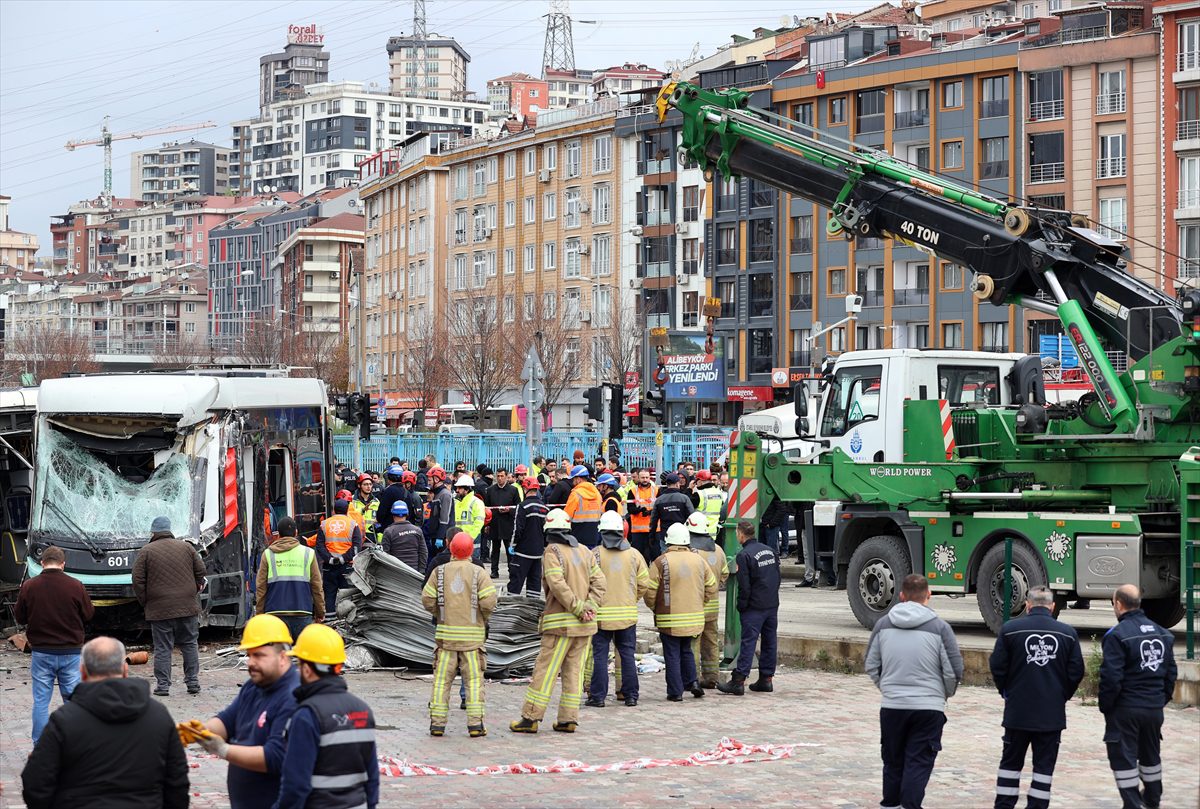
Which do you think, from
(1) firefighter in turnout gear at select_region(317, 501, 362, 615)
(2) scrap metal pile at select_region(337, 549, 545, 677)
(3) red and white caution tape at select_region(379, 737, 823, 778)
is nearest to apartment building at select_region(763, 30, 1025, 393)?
(1) firefighter in turnout gear at select_region(317, 501, 362, 615)

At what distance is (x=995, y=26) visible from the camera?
246 ft

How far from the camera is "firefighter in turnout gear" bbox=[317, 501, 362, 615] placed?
19.8 m

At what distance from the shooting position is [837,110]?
75000 mm

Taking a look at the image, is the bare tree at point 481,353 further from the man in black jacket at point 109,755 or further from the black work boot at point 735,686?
the man in black jacket at point 109,755

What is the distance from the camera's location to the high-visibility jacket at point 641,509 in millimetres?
24969

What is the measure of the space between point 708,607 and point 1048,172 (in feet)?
183

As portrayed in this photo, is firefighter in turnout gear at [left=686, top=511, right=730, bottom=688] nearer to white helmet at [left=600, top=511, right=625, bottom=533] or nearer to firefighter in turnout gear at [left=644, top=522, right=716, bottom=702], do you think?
firefighter in turnout gear at [left=644, top=522, right=716, bottom=702]

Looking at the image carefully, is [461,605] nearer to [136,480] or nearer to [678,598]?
[678,598]

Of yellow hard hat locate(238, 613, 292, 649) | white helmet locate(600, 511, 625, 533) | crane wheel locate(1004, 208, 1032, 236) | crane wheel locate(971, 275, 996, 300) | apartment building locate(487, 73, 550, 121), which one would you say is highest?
apartment building locate(487, 73, 550, 121)

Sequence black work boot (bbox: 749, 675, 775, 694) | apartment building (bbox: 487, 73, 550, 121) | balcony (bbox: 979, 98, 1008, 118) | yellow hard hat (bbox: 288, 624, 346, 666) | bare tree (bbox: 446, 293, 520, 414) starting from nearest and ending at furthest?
yellow hard hat (bbox: 288, 624, 346, 666) → black work boot (bbox: 749, 675, 775, 694) → balcony (bbox: 979, 98, 1008, 118) → bare tree (bbox: 446, 293, 520, 414) → apartment building (bbox: 487, 73, 550, 121)

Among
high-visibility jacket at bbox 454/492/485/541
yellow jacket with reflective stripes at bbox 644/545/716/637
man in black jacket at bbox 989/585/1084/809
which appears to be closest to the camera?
man in black jacket at bbox 989/585/1084/809

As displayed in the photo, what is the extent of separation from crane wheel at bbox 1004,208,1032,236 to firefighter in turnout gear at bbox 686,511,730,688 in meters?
5.25

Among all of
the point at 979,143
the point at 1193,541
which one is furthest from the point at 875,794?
the point at 979,143

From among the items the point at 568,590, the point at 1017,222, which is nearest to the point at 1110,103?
the point at 1017,222
